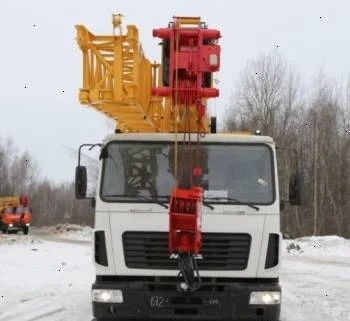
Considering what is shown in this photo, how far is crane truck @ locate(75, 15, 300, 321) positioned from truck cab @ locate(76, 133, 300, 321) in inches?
0.5

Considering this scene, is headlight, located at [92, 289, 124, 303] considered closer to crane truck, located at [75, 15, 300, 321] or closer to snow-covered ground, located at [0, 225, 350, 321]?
crane truck, located at [75, 15, 300, 321]

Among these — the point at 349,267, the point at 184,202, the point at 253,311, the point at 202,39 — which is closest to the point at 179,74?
the point at 202,39

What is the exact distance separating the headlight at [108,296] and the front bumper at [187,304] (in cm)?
4

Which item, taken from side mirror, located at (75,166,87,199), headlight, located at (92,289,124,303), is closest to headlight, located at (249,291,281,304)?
headlight, located at (92,289,124,303)

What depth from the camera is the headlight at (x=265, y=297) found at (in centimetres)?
731

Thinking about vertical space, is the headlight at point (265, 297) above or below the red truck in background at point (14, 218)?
above

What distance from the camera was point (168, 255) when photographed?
7422 mm

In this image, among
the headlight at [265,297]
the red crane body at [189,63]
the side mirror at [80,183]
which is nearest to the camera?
the headlight at [265,297]

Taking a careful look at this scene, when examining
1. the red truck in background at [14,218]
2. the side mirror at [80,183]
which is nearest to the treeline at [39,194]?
the red truck in background at [14,218]

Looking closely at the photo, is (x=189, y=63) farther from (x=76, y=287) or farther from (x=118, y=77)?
(x=76, y=287)

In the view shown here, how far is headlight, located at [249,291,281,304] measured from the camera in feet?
24.0

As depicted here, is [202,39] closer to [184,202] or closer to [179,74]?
[179,74]

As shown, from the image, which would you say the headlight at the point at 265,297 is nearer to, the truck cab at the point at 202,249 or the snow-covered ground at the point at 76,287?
the truck cab at the point at 202,249

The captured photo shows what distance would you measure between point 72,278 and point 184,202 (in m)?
9.18
